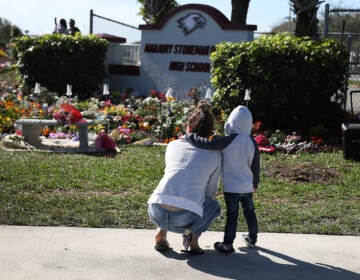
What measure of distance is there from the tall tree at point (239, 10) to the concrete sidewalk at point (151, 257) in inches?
526

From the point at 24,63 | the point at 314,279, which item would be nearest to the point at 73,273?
the point at 314,279

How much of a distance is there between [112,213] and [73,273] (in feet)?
5.81

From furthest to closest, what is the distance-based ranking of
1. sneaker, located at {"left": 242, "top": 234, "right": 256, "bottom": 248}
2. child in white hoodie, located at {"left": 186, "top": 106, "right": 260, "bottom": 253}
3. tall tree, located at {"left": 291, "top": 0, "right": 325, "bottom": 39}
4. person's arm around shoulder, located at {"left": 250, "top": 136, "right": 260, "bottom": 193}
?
tall tree, located at {"left": 291, "top": 0, "right": 325, "bottom": 39} → sneaker, located at {"left": 242, "top": 234, "right": 256, "bottom": 248} → person's arm around shoulder, located at {"left": 250, "top": 136, "right": 260, "bottom": 193} → child in white hoodie, located at {"left": 186, "top": 106, "right": 260, "bottom": 253}

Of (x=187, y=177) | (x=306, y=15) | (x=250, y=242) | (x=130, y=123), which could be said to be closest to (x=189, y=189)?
(x=187, y=177)

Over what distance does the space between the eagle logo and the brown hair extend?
1024 centimetres

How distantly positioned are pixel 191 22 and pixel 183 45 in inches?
21.7

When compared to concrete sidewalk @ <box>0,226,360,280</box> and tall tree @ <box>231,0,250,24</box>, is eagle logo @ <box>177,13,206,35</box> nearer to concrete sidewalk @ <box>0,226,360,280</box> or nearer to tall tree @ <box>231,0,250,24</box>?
tall tree @ <box>231,0,250,24</box>

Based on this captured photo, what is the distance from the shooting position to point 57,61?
53.3ft

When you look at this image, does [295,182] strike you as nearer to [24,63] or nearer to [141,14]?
[24,63]

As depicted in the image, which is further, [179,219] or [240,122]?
[240,122]

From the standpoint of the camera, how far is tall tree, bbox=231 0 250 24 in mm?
18734

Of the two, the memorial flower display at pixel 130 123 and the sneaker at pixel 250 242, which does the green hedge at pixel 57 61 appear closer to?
the memorial flower display at pixel 130 123

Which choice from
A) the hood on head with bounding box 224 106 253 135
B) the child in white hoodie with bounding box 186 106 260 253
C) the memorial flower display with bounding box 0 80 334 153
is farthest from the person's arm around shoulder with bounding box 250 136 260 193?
the memorial flower display with bounding box 0 80 334 153

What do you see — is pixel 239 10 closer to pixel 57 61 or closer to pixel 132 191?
pixel 57 61
